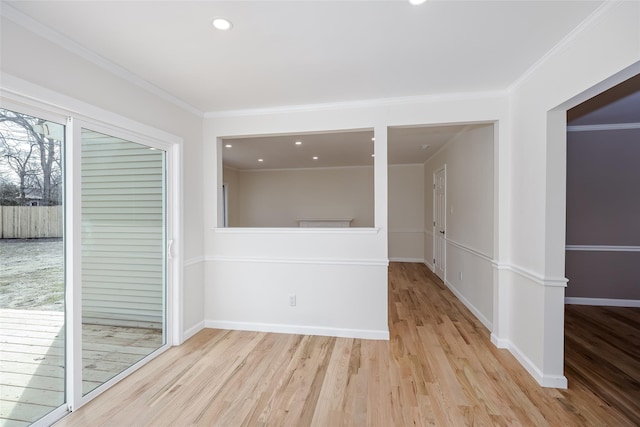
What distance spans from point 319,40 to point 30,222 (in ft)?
6.93

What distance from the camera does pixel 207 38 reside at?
6.12 ft

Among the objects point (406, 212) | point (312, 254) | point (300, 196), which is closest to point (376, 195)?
point (312, 254)

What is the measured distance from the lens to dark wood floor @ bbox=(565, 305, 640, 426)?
80.0 inches

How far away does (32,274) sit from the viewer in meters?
1.79

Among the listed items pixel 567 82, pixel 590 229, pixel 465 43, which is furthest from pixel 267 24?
pixel 590 229

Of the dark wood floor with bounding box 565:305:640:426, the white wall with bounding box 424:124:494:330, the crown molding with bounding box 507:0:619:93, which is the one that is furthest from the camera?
Answer: the white wall with bounding box 424:124:494:330

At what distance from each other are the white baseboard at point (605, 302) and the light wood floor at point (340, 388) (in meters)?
2.03

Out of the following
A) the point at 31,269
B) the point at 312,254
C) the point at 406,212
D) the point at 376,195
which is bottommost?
the point at 312,254

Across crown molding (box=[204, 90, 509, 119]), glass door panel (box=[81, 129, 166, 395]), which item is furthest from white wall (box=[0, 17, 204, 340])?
crown molding (box=[204, 90, 509, 119])

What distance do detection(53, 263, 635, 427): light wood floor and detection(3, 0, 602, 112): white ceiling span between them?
242cm

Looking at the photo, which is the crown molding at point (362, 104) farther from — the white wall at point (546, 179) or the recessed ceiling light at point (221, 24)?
the recessed ceiling light at point (221, 24)

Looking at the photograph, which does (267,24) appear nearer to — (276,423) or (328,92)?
(328,92)

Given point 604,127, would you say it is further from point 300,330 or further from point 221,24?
point 221,24

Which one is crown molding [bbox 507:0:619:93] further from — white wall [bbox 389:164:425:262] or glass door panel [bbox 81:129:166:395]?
white wall [bbox 389:164:425:262]
